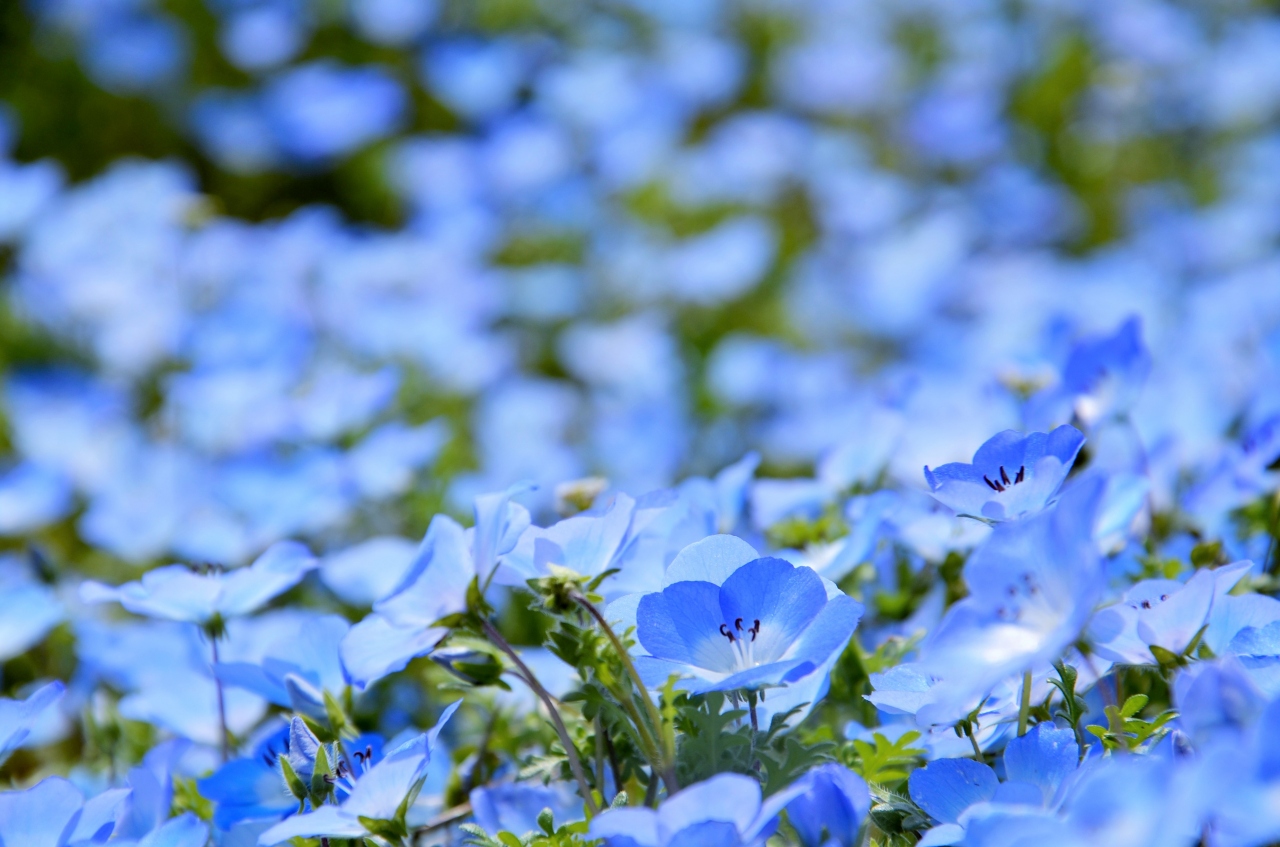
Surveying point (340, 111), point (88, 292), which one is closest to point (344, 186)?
point (340, 111)

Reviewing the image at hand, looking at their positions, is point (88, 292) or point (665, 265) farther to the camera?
point (665, 265)

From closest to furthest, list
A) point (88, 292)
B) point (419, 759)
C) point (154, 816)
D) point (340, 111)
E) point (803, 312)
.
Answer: point (419, 759) < point (154, 816) < point (88, 292) < point (803, 312) < point (340, 111)

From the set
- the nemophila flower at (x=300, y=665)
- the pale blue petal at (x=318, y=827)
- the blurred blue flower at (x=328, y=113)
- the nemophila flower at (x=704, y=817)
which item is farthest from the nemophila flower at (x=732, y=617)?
the blurred blue flower at (x=328, y=113)

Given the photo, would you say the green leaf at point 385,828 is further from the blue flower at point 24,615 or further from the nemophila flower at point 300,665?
the blue flower at point 24,615

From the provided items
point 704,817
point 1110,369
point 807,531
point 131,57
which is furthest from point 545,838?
point 131,57

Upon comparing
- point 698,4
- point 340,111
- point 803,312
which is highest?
point 698,4

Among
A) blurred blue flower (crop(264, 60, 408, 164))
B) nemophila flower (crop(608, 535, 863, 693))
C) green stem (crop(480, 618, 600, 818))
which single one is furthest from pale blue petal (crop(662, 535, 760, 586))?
blurred blue flower (crop(264, 60, 408, 164))

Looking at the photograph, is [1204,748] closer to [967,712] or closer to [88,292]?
[967,712]

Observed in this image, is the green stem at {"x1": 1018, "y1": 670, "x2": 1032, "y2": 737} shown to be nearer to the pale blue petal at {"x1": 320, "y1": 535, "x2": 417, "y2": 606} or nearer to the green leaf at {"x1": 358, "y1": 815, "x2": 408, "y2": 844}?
the green leaf at {"x1": 358, "y1": 815, "x2": 408, "y2": 844}
